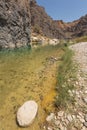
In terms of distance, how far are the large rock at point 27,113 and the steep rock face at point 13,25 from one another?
18267mm

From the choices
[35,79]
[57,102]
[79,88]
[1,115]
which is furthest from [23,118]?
[35,79]

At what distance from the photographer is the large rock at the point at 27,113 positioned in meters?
5.20

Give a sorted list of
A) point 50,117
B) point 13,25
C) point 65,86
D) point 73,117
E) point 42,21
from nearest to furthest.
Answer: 1. point 73,117
2. point 50,117
3. point 65,86
4. point 13,25
5. point 42,21

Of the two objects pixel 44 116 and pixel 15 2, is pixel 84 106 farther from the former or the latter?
pixel 15 2

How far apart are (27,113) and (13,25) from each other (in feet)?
74.8

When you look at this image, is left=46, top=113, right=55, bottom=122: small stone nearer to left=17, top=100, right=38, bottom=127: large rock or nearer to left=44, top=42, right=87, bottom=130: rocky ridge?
left=44, top=42, right=87, bottom=130: rocky ridge

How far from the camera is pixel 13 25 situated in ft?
87.3

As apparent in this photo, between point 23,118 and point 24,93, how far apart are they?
180 cm

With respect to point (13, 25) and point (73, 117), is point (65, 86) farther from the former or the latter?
point (13, 25)

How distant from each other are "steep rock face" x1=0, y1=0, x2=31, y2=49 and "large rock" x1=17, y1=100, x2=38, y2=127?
719 inches

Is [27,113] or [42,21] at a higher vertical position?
[42,21]

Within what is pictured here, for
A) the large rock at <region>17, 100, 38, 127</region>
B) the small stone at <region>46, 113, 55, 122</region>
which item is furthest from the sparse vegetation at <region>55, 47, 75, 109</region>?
the large rock at <region>17, 100, 38, 127</region>

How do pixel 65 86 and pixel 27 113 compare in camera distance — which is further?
pixel 65 86

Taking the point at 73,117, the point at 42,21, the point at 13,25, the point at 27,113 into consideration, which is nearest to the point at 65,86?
the point at 73,117
